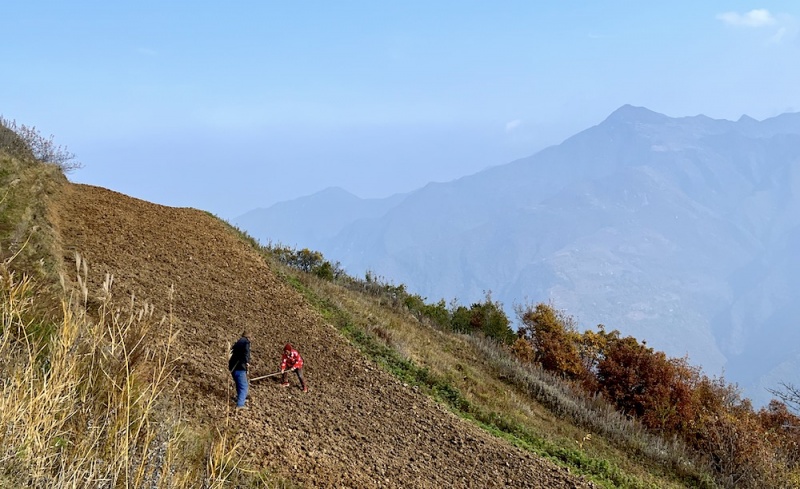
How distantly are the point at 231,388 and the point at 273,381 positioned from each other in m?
1.51

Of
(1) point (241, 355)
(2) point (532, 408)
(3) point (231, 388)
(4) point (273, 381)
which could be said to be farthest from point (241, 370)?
(2) point (532, 408)

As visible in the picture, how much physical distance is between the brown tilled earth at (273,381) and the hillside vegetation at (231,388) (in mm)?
55

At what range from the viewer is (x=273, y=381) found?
9.91 m

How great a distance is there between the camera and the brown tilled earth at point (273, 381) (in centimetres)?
731

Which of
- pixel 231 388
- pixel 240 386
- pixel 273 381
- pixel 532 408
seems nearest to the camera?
pixel 240 386

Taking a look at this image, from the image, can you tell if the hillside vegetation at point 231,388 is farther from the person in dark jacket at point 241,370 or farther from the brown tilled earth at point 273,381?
the person in dark jacket at point 241,370

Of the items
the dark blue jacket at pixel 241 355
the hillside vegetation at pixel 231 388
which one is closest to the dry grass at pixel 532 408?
the hillside vegetation at pixel 231 388

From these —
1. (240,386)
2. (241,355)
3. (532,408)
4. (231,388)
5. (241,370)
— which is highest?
(241,355)

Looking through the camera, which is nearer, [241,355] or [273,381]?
[241,355]

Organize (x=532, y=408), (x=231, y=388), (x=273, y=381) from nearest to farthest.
A: (x=231, y=388), (x=273, y=381), (x=532, y=408)

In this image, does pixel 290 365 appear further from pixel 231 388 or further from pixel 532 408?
pixel 532 408

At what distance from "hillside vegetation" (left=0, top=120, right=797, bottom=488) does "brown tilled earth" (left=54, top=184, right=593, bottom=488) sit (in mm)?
55

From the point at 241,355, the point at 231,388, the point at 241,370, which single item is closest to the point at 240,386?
the point at 241,370

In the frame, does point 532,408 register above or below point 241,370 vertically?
below
